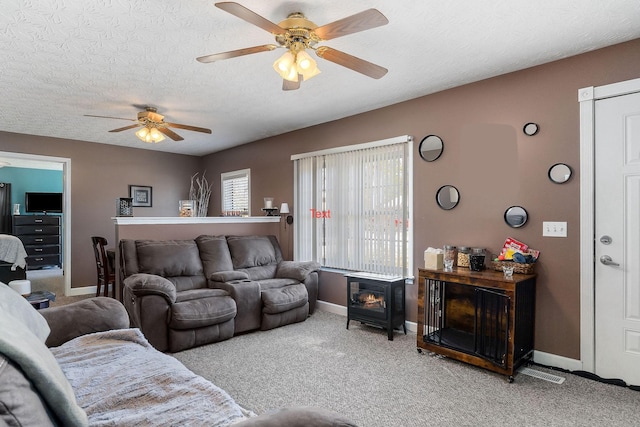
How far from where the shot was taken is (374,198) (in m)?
4.26

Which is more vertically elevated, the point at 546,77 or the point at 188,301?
the point at 546,77

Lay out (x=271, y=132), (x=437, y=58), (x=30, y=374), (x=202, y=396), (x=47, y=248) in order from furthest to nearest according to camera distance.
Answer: (x=47, y=248)
(x=271, y=132)
(x=437, y=58)
(x=202, y=396)
(x=30, y=374)

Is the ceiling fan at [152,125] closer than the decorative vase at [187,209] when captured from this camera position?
Yes

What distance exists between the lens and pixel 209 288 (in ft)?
13.6

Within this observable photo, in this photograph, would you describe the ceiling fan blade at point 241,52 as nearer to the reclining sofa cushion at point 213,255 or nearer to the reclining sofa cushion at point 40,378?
the reclining sofa cushion at point 40,378

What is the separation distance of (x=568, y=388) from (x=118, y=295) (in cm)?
429

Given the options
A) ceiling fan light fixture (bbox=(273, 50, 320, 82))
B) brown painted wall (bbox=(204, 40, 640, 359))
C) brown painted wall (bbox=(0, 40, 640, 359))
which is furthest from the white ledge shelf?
ceiling fan light fixture (bbox=(273, 50, 320, 82))

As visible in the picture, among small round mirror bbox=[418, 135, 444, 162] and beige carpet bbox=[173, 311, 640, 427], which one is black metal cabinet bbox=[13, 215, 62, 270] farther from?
small round mirror bbox=[418, 135, 444, 162]

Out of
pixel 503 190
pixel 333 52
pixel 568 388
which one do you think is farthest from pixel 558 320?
pixel 333 52

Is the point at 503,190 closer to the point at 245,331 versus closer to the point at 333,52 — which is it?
the point at 333,52

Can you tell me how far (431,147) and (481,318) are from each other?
1754mm

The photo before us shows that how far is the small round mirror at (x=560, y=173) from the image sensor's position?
291cm

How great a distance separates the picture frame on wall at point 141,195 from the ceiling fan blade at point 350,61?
533 centimetres

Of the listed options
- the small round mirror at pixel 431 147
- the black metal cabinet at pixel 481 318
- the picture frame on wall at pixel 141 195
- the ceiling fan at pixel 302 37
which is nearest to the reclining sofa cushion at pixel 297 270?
the black metal cabinet at pixel 481 318
